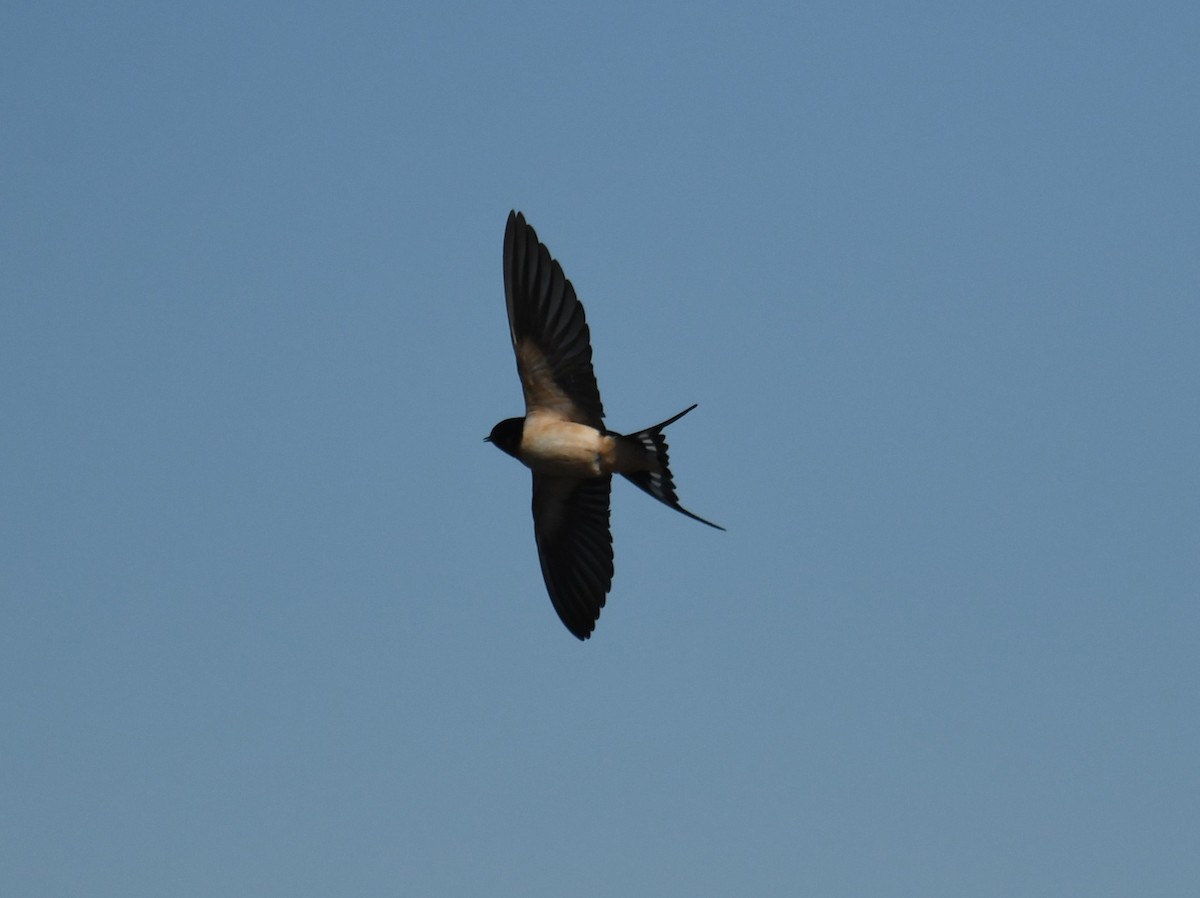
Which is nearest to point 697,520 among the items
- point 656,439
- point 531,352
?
point 656,439

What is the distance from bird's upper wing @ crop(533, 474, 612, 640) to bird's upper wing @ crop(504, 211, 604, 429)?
0.53 metres

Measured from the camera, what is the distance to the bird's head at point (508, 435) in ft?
24.7

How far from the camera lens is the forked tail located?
23.9 ft

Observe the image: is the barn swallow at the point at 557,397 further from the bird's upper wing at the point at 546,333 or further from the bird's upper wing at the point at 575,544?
the bird's upper wing at the point at 575,544

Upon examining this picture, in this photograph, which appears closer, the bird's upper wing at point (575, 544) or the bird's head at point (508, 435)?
the bird's head at point (508, 435)

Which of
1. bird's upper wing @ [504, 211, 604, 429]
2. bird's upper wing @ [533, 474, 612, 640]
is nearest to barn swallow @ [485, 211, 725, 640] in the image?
bird's upper wing @ [504, 211, 604, 429]

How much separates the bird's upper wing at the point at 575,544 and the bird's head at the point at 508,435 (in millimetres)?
310

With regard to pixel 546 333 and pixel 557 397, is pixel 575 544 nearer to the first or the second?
pixel 557 397

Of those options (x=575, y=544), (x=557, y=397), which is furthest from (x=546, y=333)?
(x=575, y=544)

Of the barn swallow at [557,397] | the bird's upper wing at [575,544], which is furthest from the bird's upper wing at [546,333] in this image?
the bird's upper wing at [575,544]

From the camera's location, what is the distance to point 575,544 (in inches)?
315

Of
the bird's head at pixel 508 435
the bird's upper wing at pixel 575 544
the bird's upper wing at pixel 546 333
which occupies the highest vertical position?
the bird's upper wing at pixel 546 333

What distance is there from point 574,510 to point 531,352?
88cm

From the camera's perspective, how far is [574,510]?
314 inches
